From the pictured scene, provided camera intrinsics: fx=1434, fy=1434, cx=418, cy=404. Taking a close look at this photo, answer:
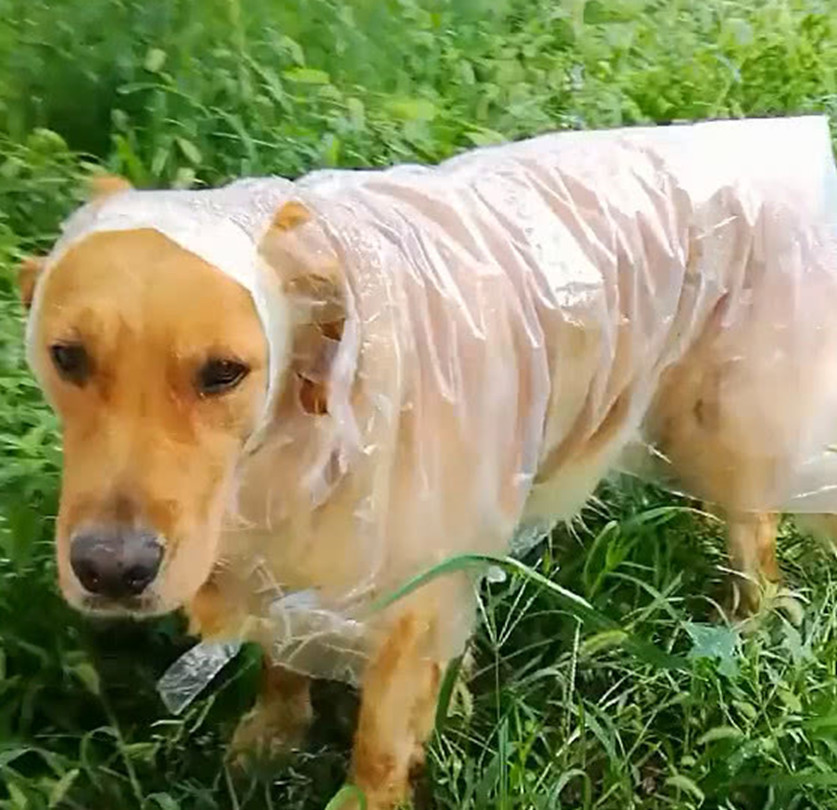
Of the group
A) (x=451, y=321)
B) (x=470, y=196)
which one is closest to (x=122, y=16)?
(x=470, y=196)

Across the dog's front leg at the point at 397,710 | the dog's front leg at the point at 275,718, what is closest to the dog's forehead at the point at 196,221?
the dog's front leg at the point at 397,710

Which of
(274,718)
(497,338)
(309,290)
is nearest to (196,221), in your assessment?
(309,290)

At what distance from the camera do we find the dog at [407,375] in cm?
131

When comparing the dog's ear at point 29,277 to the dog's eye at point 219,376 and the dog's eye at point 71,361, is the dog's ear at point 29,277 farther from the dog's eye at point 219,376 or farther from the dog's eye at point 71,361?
the dog's eye at point 219,376

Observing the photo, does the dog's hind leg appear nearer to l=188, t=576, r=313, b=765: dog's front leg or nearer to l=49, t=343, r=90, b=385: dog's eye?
l=188, t=576, r=313, b=765: dog's front leg

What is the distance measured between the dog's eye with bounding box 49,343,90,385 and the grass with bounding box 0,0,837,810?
55 centimetres

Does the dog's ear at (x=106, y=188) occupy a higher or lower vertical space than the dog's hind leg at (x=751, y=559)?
higher

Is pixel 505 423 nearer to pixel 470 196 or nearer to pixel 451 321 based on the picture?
pixel 451 321

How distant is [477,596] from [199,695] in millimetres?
403

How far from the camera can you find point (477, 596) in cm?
177

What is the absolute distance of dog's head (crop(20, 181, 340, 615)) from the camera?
129 cm

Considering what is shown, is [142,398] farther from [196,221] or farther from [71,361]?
[196,221]

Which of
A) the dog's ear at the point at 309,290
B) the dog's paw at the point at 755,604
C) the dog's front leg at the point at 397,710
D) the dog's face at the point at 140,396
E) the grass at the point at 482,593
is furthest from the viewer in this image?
the dog's paw at the point at 755,604

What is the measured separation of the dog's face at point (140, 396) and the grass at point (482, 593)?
1.53ft
